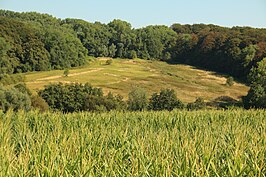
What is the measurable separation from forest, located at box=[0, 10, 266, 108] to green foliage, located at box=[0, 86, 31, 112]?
98.8 ft

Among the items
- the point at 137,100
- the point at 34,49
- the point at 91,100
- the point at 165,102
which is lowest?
the point at 137,100

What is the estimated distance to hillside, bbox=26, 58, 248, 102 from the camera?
83250mm

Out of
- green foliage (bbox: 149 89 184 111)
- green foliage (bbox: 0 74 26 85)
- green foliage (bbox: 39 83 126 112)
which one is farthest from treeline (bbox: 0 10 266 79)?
green foliage (bbox: 149 89 184 111)

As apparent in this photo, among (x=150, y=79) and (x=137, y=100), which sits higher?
(x=137, y=100)

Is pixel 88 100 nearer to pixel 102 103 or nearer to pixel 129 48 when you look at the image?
pixel 102 103

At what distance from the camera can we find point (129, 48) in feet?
469

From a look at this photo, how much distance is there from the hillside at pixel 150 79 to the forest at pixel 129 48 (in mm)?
5480

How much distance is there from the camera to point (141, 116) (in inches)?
743

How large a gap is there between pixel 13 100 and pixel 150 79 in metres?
54.0

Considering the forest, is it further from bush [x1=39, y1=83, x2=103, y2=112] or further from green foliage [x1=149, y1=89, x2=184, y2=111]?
bush [x1=39, y1=83, x2=103, y2=112]

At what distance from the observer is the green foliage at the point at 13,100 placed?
4438 centimetres

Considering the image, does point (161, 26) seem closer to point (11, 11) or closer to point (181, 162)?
point (11, 11)

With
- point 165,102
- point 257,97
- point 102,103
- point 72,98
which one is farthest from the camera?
point 257,97

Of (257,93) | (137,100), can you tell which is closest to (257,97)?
(257,93)
